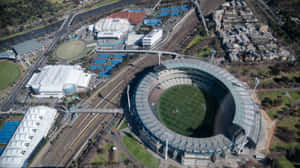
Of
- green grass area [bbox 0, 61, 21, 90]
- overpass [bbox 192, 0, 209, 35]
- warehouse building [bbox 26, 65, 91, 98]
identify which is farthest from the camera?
overpass [bbox 192, 0, 209, 35]

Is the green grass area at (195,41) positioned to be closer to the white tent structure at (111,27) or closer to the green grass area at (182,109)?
the green grass area at (182,109)

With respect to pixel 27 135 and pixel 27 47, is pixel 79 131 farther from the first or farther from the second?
pixel 27 47

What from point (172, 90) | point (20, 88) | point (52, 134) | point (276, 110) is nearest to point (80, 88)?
point (52, 134)

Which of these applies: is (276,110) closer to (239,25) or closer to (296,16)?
(239,25)

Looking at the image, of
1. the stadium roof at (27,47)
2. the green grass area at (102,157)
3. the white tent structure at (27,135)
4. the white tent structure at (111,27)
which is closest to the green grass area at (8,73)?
the stadium roof at (27,47)

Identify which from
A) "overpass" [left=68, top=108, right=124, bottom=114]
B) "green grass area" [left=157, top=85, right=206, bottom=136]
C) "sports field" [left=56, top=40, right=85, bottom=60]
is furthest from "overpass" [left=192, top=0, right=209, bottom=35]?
"sports field" [left=56, top=40, right=85, bottom=60]

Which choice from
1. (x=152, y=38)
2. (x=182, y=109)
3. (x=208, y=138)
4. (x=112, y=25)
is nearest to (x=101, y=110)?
(x=182, y=109)

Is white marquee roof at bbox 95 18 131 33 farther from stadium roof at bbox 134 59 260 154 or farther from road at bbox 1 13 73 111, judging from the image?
stadium roof at bbox 134 59 260 154
